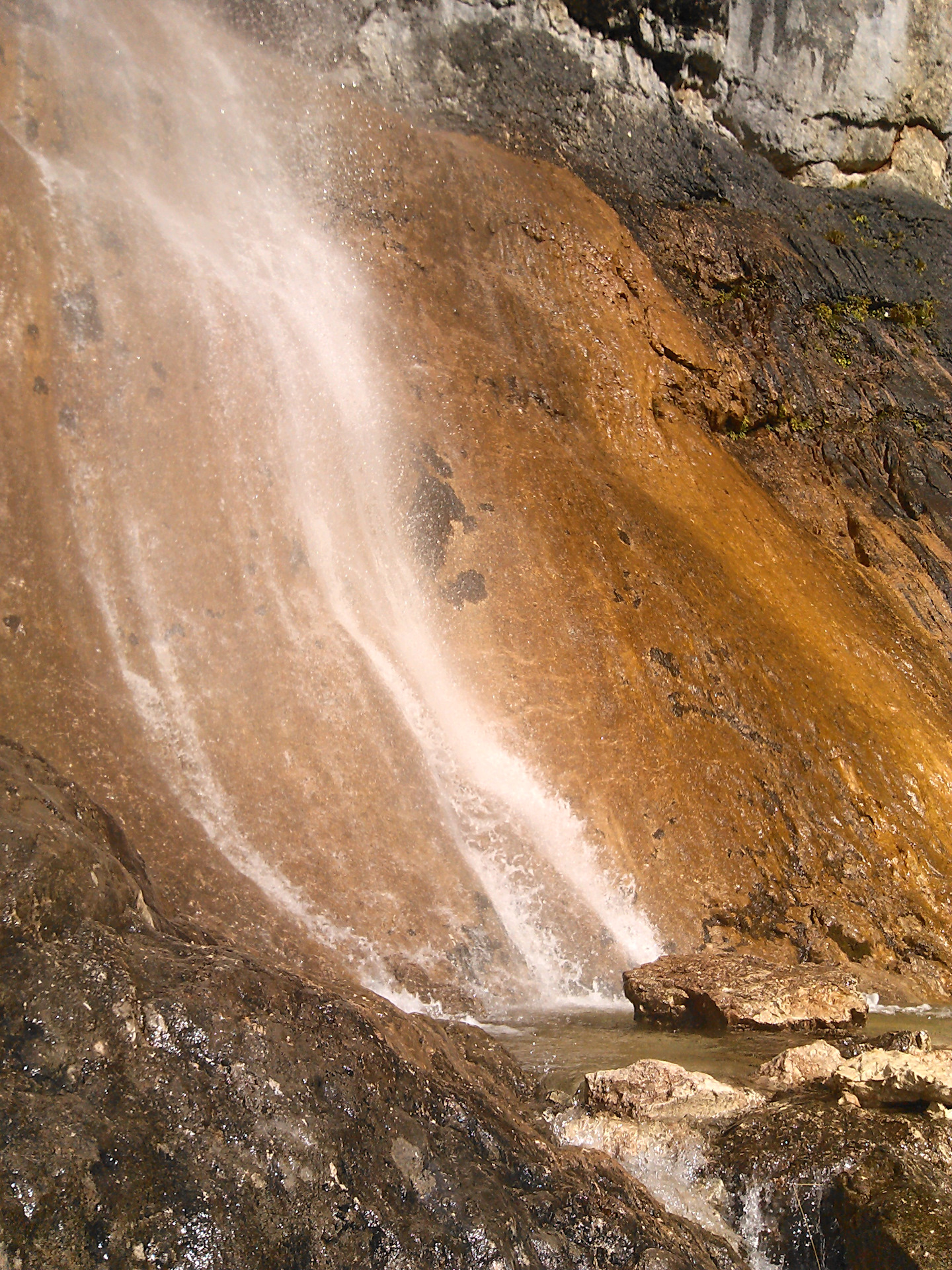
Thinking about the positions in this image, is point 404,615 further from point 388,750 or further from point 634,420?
point 634,420

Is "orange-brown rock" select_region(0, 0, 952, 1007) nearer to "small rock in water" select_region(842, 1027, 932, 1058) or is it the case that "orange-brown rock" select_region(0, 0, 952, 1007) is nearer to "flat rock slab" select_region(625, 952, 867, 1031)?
"flat rock slab" select_region(625, 952, 867, 1031)

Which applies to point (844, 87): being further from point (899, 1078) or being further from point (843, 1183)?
point (843, 1183)

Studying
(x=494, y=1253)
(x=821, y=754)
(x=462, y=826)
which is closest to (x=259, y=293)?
(x=462, y=826)

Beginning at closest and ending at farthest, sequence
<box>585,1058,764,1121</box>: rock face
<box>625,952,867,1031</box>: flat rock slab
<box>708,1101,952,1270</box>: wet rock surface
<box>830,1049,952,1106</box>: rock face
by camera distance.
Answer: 1. <box>708,1101,952,1270</box>: wet rock surface
2. <box>830,1049,952,1106</box>: rock face
3. <box>585,1058,764,1121</box>: rock face
4. <box>625,952,867,1031</box>: flat rock slab

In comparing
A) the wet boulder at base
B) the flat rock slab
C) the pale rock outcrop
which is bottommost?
the wet boulder at base

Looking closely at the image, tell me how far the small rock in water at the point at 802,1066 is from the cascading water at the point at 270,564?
2293 mm

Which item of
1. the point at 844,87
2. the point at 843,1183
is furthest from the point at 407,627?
the point at 844,87

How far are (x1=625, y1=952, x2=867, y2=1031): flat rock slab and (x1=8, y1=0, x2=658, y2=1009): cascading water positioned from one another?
0.72m

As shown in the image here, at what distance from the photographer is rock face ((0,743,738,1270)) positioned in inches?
103

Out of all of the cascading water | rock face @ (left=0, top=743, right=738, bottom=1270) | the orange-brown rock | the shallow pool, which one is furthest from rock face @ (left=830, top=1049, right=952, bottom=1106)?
the orange-brown rock

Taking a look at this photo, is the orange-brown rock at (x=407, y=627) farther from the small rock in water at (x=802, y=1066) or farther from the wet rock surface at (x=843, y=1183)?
the wet rock surface at (x=843, y=1183)

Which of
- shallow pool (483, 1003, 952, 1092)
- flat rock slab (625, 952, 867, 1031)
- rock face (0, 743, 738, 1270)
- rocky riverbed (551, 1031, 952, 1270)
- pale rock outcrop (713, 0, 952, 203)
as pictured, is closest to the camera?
rock face (0, 743, 738, 1270)

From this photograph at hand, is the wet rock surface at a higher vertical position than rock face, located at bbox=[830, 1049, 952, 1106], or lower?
lower

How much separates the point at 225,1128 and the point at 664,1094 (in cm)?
239
